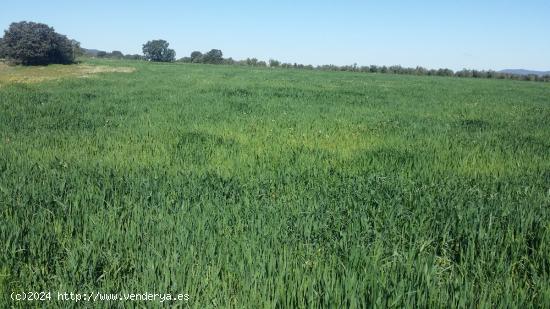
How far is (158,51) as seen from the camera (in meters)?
135

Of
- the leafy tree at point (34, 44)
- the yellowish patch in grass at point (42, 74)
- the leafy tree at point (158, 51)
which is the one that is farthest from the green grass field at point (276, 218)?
the leafy tree at point (158, 51)

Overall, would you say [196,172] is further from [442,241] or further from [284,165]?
[442,241]

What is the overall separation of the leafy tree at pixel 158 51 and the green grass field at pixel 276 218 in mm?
137692

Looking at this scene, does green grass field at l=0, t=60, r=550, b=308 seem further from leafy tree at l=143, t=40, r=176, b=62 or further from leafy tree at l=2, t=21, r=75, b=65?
leafy tree at l=143, t=40, r=176, b=62

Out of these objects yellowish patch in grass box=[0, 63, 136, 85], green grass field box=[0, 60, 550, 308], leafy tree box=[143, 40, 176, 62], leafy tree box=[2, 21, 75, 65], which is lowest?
green grass field box=[0, 60, 550, 308]

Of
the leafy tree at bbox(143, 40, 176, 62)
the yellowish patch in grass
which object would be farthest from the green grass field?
the leafy tree at bbox(143, 40, 176, 62)

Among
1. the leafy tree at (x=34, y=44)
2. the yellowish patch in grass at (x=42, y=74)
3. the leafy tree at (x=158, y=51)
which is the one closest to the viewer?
the yellowish patch in grass at (x=42, y=74)

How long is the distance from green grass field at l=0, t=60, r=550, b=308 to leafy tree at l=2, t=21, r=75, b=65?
1845 inches

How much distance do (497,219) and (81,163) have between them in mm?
5243

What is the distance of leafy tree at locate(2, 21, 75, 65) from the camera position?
45656 mm

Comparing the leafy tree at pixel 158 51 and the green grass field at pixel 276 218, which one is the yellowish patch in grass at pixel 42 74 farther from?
the leafy tree at pixel 158 51

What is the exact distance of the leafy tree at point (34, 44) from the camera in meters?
45.7

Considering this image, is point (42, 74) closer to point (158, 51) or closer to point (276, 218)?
point (276, 218)

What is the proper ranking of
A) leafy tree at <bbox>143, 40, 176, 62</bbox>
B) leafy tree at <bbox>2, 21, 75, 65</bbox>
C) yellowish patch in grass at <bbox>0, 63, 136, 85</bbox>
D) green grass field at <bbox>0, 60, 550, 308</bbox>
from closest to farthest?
green grass field at <bbox>0, 60, 550, 308</bbox>
yellowish patch in grass at <bbox>0, 63, 136, 85</bbox>
leafy tree at <bbox>2, 21, 75, 65</bbox>
leafy tree at <bbox>143, 40, 176, 62</bbox>
